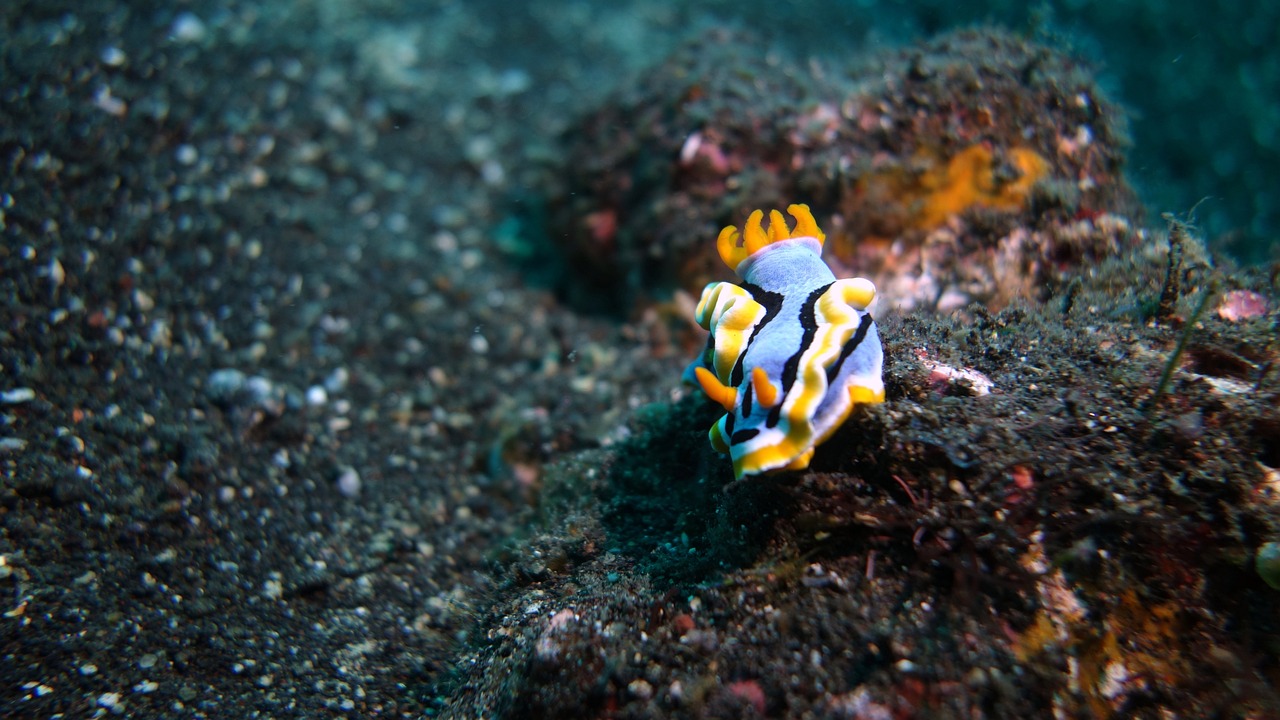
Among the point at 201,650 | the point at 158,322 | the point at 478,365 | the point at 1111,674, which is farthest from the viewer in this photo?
the point at 478,365

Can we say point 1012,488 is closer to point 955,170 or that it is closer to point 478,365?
point 955,170

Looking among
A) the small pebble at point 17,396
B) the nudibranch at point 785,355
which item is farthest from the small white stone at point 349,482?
the nudibranch at point 785,355

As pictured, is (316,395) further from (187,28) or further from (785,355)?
(187,28)

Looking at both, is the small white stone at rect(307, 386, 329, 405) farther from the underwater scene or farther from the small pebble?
the small pebble

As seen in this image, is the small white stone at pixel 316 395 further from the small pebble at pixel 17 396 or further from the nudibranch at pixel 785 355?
the nudibranch at pixel 785 355

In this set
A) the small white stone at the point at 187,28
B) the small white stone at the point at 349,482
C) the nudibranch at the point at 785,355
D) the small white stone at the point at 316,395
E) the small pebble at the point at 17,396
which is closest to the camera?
the nudibranch at the point at 785,355

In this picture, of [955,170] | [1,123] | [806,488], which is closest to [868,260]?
[955,170]
